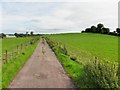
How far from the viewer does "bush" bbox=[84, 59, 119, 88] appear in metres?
9.68

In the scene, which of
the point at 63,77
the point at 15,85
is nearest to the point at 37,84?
the point at 15,85

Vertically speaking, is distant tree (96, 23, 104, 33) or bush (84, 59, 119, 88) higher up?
distant tree (96, 23, 104, 33)

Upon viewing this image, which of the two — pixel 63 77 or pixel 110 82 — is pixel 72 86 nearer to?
pixel 63 77

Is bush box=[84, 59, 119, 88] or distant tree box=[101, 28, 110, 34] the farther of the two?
distant tree box=[101, 28, 110, 34]

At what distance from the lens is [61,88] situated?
1269cm

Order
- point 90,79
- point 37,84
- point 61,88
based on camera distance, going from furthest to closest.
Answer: point 37,84 < point 61,88 < point 90,79

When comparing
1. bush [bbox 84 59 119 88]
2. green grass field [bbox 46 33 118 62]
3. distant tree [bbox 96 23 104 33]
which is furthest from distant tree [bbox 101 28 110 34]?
bush [bbox 84 59 119 88]

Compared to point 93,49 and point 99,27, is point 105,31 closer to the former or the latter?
point 99,27

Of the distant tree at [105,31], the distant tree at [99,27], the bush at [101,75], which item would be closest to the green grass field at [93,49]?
the bush at [101,75]

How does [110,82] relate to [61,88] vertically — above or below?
above

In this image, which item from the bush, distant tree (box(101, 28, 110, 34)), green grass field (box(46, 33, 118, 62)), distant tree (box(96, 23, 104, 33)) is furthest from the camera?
distant tree (box(96, 23, 104, 33))

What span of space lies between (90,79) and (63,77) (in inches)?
185

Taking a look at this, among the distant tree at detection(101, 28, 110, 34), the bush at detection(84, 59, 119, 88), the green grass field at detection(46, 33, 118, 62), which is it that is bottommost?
the green grass field at detection(46, 33, 118, 62)

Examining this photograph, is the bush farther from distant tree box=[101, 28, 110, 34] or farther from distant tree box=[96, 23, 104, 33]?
distant tree box=[96, 23, 104, 33]
